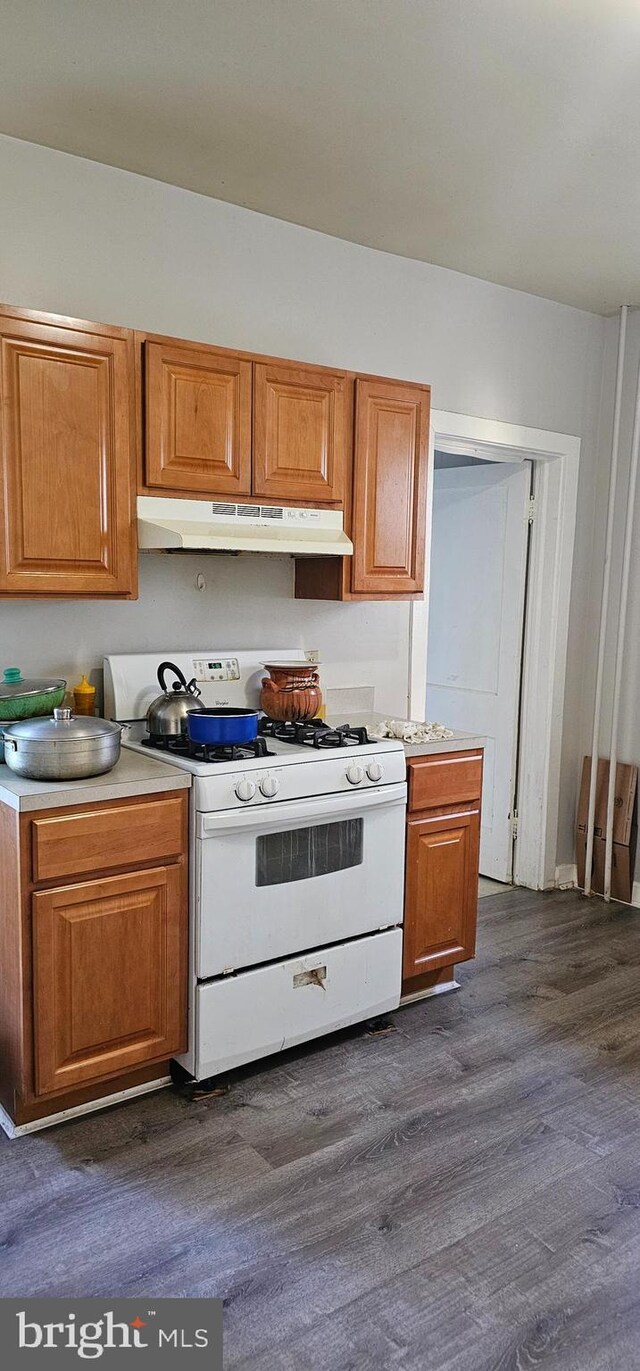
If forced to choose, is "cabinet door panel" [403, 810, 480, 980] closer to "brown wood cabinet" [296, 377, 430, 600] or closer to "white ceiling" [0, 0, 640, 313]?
"brown wood cabinet" [296, 377, 430, 600]

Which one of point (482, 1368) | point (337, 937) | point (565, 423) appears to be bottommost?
point (482, 1368)

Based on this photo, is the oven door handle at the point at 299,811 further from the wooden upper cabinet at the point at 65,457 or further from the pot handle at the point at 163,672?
the wooden upper cabinet at the point at 65,457

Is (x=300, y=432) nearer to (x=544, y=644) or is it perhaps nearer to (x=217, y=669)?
(x=217, y=669)

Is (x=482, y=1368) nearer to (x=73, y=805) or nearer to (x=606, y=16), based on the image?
(x=73, y=805)

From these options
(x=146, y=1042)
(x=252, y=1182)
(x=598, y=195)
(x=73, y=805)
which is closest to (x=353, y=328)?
(x=598, y=195)

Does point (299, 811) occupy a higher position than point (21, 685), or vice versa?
point (21, 685)

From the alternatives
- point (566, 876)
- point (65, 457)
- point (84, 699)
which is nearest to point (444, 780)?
point (84, 699)

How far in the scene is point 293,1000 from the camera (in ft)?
8.87

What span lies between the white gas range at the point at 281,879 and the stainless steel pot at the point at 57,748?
10.4 inches

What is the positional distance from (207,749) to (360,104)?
1.77 meters

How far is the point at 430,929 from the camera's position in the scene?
3.15 metres

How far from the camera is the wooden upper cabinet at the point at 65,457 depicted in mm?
2420

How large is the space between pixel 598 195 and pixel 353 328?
93cm

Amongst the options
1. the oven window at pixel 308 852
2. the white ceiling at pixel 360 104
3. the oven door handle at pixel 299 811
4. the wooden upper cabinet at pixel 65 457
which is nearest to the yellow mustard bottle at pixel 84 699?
the wooden upper cabinet at pixel 65 457
